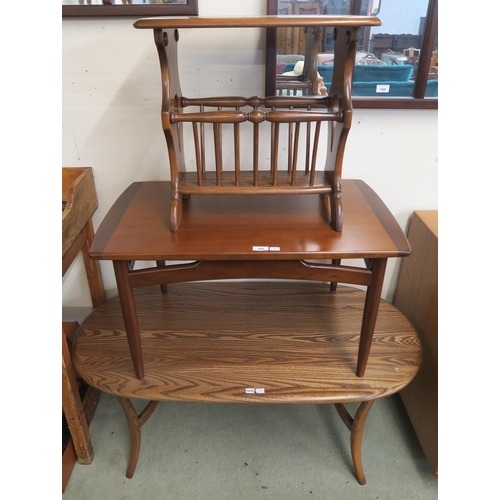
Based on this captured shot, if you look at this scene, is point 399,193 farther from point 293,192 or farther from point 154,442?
point 154,442

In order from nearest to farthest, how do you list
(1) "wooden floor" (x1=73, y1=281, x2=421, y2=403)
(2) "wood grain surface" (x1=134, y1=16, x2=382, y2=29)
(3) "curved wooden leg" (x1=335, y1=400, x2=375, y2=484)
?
(2) "wood grain surface" (x1=134, y1=16, x2=382, y2=29) < (1) "wooden floor" (x1=73, y1=281, x2=421, y2=403) < (3) "curved wooden leg" (x1=335, y1=400, x2=375, y2=484)

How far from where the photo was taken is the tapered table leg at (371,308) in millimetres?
1061

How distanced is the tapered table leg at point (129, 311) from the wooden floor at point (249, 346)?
0.08m

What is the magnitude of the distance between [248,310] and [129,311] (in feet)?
1.64

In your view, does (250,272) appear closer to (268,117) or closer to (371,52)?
(268,117)

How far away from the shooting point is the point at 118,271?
1061 mm

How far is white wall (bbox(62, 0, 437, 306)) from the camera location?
1.31 m

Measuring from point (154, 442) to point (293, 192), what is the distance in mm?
1094

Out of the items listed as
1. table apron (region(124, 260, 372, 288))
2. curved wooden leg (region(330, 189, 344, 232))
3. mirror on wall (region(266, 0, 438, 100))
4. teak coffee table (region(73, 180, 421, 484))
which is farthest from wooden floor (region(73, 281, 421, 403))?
mirror on wall (region(266, 0, 438, 100))

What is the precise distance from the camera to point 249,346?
1354 millimetres

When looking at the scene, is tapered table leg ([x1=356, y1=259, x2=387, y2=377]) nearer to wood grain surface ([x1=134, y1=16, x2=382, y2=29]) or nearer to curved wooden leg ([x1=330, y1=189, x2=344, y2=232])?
curved wooden leg ([x1=330, y1=189, x2=344, y2=232])

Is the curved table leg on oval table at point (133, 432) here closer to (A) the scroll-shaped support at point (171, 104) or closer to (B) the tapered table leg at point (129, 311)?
(B) the tapered table leg at point (129, 311)

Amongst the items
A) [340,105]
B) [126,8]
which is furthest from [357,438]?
[126,8]
